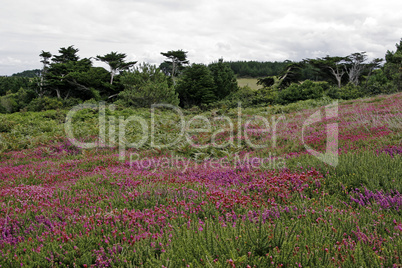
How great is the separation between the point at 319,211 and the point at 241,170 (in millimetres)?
2396

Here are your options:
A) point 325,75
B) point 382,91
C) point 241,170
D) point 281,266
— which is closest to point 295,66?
point 325,75

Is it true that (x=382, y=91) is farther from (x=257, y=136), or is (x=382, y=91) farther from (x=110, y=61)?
(x=110, y=61)

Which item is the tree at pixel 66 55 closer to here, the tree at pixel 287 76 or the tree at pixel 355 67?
the tree at pixel 287 76

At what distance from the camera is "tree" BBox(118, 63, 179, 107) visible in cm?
3141

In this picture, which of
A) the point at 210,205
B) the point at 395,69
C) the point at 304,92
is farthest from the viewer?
the point at 395,69

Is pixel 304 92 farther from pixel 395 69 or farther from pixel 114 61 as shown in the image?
pixel 114 61

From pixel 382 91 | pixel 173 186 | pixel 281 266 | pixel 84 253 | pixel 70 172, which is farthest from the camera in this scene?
pixel 382 91

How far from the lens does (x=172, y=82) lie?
51.2 metres

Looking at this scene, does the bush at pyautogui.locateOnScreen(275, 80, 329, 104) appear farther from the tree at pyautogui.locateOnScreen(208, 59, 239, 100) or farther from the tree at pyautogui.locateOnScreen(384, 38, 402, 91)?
the tree at pyautogui.locateOnScreen(208, 59, 239, 100)

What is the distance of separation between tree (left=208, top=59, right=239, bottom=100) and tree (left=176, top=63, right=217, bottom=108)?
3.14m

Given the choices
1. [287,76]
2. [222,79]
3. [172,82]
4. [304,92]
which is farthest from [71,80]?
[287,76]

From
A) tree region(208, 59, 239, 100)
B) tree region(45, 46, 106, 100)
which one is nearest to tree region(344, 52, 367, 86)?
tree region(208, 59, 239, 100)

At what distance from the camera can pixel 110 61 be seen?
49.6m

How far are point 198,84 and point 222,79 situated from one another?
7.28m
